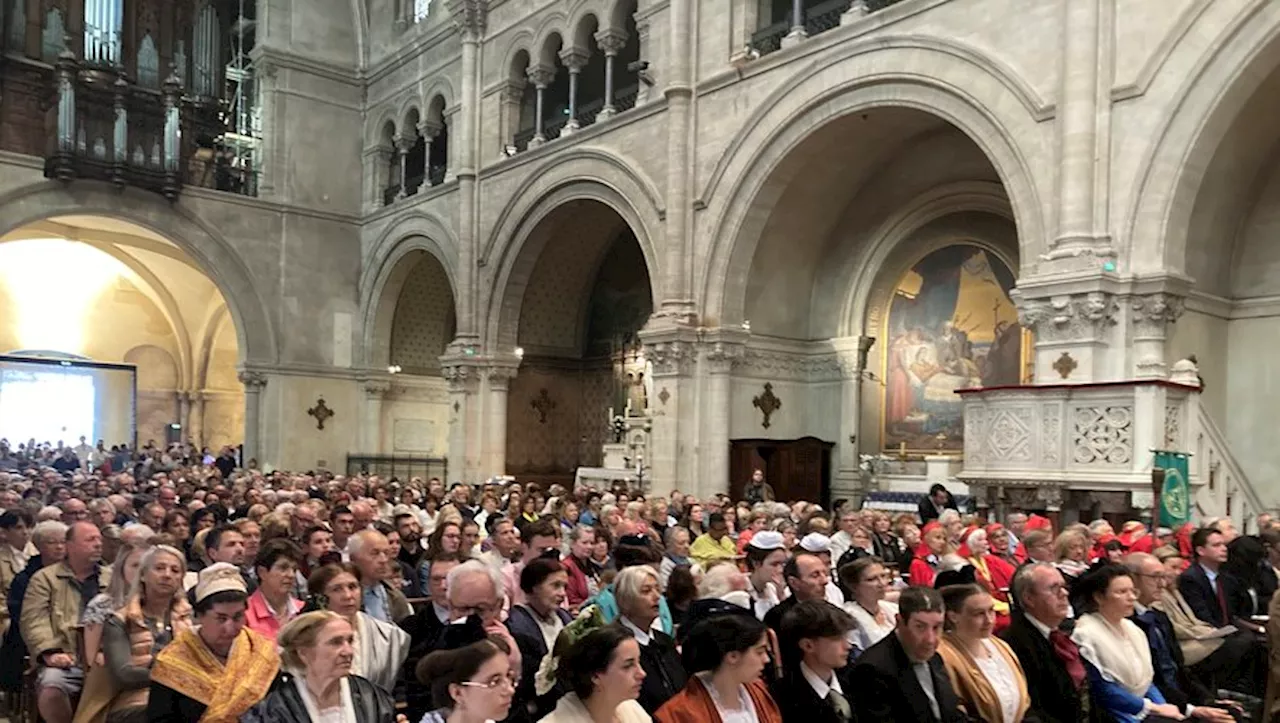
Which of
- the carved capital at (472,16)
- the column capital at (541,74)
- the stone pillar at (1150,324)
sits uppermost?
the carved capital at (472,16)

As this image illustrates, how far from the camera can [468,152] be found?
23234 millimetres

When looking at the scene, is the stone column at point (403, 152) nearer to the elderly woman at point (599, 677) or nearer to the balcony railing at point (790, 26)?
the balcony railing at point (790, 26)

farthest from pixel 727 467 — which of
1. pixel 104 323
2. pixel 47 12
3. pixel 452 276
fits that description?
pixel 104 323

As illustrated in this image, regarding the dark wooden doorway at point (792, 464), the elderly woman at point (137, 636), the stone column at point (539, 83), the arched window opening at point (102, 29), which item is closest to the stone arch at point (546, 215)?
the stone column at point (539, 83)

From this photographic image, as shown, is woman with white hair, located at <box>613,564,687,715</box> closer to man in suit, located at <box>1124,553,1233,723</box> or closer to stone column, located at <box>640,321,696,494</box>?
man in suit, located at <box>1124,553,1233,723</box>

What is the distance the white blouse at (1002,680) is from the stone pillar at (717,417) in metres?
12.0

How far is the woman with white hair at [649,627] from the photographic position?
4.62 metres

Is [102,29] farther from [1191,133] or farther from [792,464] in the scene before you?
[1191,133]

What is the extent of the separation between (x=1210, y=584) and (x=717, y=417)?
10.2m

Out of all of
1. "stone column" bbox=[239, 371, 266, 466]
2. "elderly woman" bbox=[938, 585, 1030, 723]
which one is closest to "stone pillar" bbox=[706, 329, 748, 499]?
"elderly woman" bbox=[938, 585, 1030, 723]

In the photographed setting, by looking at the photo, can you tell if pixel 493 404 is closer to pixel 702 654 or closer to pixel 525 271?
pixel 525 271

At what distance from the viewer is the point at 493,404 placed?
896 inches

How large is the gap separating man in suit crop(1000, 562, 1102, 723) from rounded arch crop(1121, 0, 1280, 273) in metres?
7.79

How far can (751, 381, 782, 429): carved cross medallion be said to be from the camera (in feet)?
58.3
